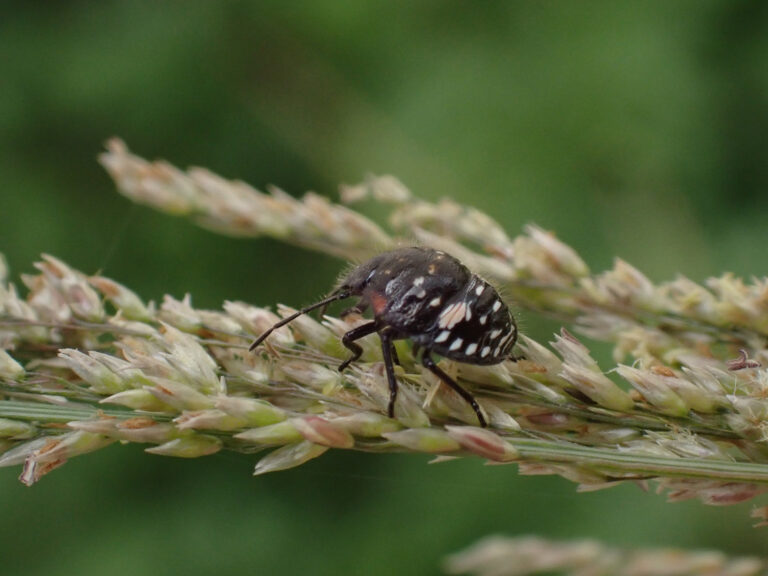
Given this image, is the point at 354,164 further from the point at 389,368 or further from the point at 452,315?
the point at 389,368

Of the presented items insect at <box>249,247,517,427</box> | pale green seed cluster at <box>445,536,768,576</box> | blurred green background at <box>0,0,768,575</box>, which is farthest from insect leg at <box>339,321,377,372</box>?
blurred green background at <box>0,0,768,575</box>

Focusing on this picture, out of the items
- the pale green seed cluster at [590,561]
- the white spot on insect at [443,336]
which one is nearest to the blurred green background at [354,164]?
the white spot on insect at [443,336]

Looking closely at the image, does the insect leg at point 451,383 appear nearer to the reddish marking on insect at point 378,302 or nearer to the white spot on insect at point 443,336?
the white spot on insect at point 443,336

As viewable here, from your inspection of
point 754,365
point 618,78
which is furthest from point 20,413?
point 618,78


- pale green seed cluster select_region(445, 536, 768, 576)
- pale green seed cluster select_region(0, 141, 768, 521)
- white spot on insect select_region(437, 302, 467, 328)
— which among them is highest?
white spot on insect select_region(437, 302, 467, 328)

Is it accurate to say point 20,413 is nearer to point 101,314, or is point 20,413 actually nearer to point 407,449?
point 101,314

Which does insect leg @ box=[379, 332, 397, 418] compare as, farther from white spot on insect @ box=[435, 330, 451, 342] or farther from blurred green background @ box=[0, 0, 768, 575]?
blurred green background @ box=[0, 0, 768, 575]
